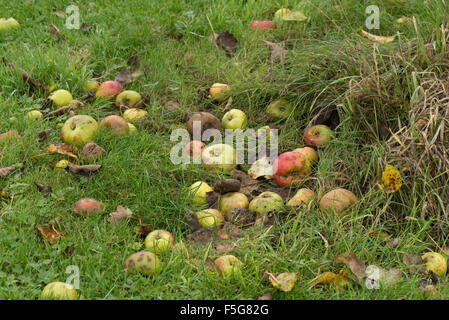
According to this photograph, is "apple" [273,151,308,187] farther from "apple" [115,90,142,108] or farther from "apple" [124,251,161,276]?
"apple" [115,90,142,108]

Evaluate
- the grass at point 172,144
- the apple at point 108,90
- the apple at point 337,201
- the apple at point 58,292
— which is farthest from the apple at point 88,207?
the apple at point 108,90

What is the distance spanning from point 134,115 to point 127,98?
236 mm

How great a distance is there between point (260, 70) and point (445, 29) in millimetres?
1339

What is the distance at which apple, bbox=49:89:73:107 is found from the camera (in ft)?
13.4

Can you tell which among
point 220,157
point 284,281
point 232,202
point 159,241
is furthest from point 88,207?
point 284,281

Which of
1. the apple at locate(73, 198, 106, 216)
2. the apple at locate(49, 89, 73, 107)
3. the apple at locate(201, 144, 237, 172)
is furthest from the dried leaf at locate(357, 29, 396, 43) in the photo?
the apple at locate(73, 198, 106, 216)

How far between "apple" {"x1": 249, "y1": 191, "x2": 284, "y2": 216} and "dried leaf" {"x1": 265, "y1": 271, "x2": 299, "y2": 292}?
602 millimetres

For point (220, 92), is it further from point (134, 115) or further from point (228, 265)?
point (228, 265)

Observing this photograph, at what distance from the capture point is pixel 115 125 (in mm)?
3750

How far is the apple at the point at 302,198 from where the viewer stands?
10.4ft

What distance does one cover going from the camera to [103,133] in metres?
3.71

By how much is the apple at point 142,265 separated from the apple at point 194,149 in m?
1.04
